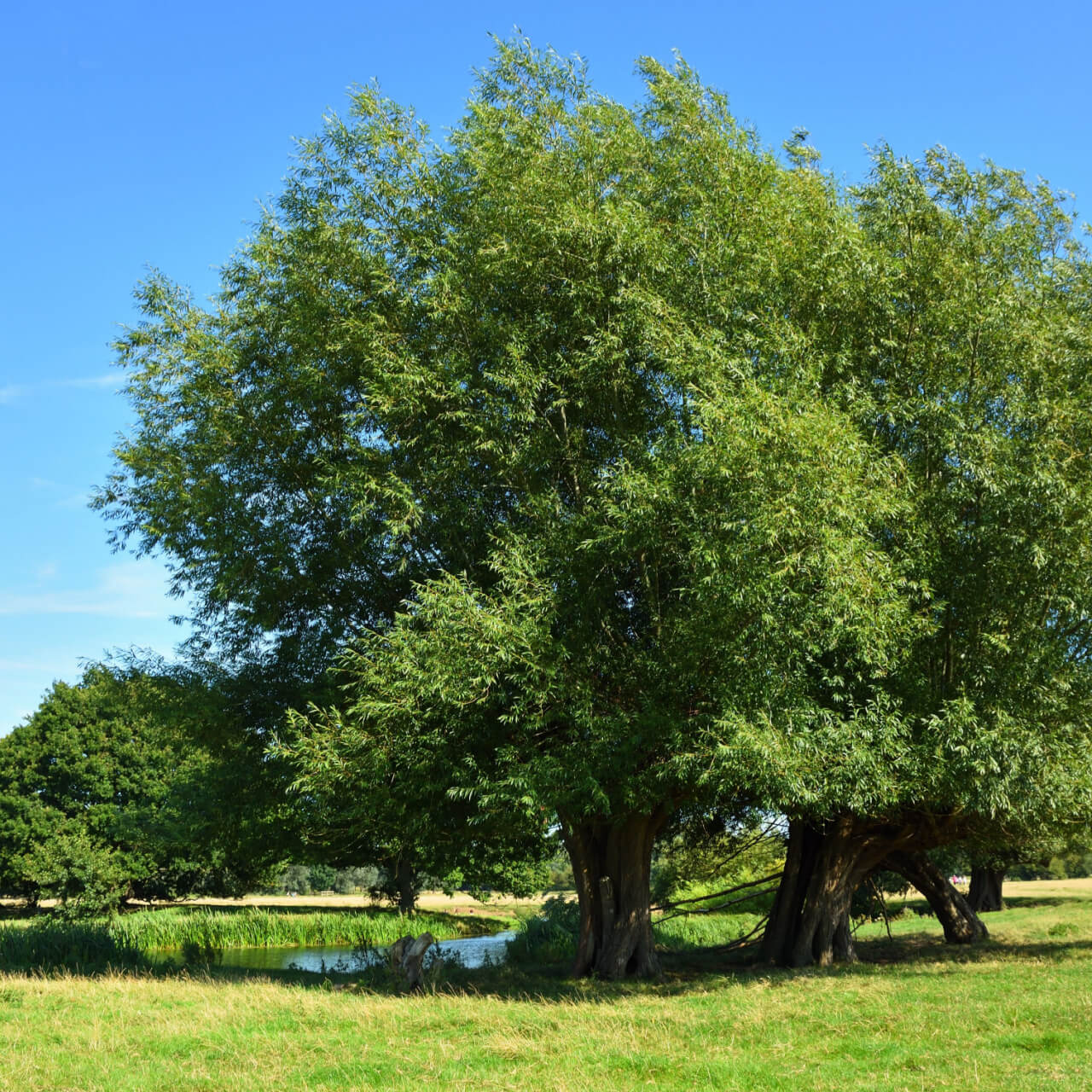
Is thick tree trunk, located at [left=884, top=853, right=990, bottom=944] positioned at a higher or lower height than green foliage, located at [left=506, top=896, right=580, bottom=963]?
higher

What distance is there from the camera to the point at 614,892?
17516 millimetres

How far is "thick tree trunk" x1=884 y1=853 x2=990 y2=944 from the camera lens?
2225 cm

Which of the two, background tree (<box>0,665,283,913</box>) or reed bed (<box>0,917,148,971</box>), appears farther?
background tree (<box>0,665,283,913</box>)

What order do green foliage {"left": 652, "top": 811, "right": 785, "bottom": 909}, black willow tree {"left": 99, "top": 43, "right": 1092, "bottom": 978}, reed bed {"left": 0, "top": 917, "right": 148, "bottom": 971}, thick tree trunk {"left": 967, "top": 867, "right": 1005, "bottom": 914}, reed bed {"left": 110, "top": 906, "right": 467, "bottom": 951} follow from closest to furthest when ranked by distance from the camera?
1. black willow tree {"left": 99, "top": 43, "right": 1092, "bottom": 978}
2. reed bed {"left": 0, "top": 917, "right": 148, "bottom": 971}
3. green foliage {"left": 652, "top": 811, "right": 785, "bottom": 909}
4. reed bed {"left": 110, "top": 906, "right": 467, "bottom": 951}
5. thick tree trunk {"left": 967, "top": 867, "right": 1005, "bottom": 914}

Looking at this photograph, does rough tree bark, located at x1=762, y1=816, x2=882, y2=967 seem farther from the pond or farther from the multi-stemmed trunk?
the pond

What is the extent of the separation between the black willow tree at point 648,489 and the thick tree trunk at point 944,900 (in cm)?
366

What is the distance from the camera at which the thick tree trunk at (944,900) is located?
2225 centimetres

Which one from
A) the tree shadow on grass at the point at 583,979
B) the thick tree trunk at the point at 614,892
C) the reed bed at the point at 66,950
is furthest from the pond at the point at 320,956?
the thick tree trunk at the point at 614,892

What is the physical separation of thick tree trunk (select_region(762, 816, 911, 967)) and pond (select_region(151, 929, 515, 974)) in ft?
22.7

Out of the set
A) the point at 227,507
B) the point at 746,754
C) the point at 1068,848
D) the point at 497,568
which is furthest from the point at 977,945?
the point at 227,507

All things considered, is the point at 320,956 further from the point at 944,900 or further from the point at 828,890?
the point at 944,900

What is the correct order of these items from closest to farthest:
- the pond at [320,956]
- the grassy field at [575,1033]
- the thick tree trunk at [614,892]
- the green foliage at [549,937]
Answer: the grassy field at [575,1033]
the thick tree trunk at [614,892]
the pond at [320,956]
the green foliage at [549,937]

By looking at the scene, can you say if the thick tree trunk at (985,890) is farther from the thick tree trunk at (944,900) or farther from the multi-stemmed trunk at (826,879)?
the multi-stemmed trunk at (826,879)

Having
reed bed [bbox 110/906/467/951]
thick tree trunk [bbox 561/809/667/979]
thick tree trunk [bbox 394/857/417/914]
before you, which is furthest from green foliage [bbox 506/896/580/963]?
thick tree trunk [bbox 394/857/417/914]
